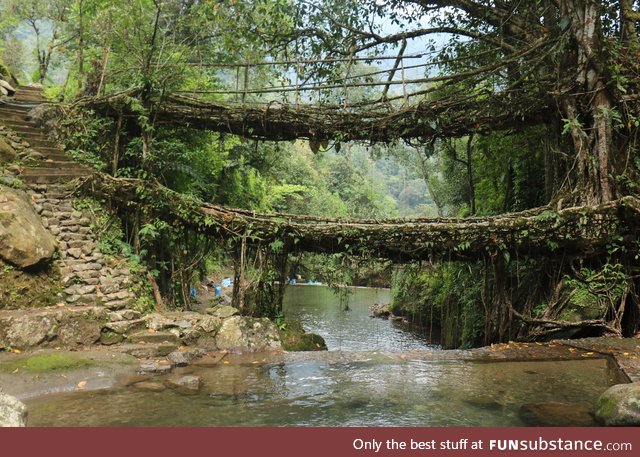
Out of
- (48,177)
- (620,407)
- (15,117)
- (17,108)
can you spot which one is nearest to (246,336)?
(48,177)

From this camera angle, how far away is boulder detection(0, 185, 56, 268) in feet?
23.3

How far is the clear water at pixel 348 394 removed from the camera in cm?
477

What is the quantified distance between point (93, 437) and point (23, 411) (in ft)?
1.96

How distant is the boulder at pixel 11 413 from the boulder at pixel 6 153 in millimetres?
6912

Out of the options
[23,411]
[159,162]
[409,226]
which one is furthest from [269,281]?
[23,411]

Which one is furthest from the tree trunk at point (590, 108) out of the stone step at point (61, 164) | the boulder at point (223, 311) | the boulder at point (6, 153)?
the boulder at point (6, 153)

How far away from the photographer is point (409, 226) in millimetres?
8664

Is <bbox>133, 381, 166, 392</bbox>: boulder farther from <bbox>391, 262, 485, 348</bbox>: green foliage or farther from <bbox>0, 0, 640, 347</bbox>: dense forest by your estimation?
<bbox>391, 262, 485, 348</bbox>: green foliage

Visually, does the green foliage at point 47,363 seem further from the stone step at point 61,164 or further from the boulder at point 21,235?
the stone step at point 61,164

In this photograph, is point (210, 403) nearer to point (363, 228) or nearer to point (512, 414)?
point (512, 414)

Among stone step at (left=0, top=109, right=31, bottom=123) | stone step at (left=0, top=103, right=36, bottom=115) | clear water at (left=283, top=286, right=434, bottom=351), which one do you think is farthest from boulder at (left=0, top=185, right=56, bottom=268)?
clear water at (left=283, top=286, right=434, bottom=351)

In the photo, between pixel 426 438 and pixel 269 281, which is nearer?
pixel 426 438

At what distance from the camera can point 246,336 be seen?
25.3ft

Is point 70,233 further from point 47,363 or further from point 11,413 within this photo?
point 11,413
